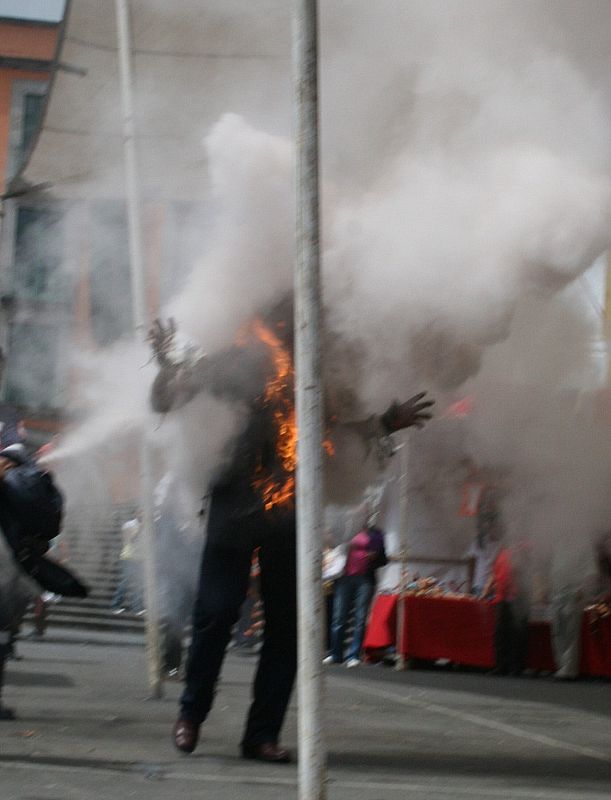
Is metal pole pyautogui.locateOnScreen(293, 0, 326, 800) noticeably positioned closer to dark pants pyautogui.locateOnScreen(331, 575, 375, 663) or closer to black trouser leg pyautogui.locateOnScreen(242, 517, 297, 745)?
black trouser leg pyautogui.locateOnScreen(242, 517, 297, 745)

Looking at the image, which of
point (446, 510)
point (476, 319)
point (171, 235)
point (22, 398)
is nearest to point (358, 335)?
point (476, 319)

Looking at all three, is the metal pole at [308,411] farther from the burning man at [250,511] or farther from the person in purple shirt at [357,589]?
the person in purple shirt at [357,589]

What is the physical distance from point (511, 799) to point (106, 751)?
5.80 ft

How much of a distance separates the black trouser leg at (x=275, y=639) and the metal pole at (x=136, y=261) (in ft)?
5.80

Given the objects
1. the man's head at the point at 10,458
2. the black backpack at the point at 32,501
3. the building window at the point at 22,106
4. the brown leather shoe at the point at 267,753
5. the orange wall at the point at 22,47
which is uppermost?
the orange wall at the point at 22,47

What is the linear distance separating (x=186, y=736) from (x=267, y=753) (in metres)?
0.33

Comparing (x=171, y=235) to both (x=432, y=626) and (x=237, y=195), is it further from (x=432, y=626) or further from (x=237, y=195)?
(x=432, y=626)

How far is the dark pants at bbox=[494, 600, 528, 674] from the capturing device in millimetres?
12828

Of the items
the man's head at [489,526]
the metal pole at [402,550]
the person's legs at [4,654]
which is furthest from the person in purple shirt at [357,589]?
the person's legs at [4,654]

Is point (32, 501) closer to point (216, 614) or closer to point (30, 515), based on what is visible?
point (30, 515)

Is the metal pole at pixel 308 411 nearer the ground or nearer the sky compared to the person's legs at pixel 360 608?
nearer the sky

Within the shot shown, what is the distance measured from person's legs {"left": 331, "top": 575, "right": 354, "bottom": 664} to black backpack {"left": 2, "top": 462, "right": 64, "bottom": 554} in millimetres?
7274

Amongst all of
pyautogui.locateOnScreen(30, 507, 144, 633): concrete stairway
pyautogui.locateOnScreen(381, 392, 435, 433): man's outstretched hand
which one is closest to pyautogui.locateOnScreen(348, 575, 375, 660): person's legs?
pyautogui.locateOnScreen(30, 507, 144, 633): concrete stairway

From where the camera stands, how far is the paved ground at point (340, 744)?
519cm
